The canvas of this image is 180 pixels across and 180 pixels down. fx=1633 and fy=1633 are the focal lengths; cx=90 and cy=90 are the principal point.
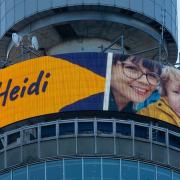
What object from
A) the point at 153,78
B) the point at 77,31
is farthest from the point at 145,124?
the point at 77,31

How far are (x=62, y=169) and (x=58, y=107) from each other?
3959 millimetres

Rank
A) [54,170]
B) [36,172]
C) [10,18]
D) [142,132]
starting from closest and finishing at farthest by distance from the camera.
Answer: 1. [54,170]
2. [36,172]
3. [142,132]
4. [10,18]

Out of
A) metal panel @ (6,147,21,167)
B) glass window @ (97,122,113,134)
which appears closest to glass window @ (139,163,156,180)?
glass window @ (97,122,113,134)

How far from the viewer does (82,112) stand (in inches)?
3484

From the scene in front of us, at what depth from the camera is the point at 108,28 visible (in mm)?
95062

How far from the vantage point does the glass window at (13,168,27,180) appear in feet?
285

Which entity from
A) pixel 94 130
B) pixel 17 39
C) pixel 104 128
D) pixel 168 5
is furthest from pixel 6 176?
pixel 168 5

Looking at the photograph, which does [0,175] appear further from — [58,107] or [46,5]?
[46,5]

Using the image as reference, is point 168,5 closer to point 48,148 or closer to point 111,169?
point 48,148

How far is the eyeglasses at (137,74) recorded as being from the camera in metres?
90.1

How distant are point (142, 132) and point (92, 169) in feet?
13.4

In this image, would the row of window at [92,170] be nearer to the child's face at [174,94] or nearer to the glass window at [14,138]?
the glass window at [14,138]

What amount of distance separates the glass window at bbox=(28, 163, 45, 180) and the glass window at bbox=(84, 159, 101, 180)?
2.29m

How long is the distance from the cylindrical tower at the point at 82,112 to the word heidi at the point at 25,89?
0.02 m
